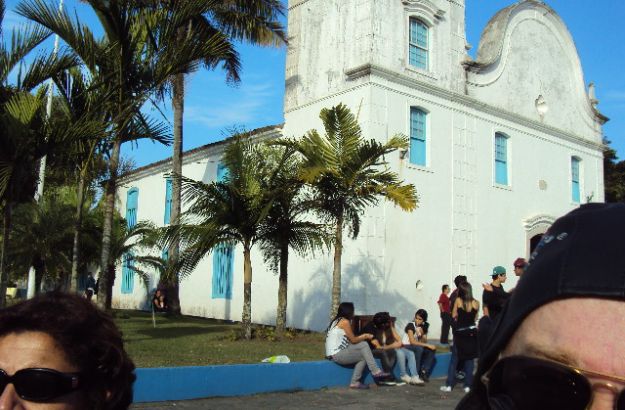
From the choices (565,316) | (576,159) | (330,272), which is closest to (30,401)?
(565,316)

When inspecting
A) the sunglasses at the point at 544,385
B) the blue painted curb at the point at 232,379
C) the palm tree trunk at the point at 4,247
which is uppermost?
the palm tree trunk at the point at 4,247

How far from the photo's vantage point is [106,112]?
10.3 meters

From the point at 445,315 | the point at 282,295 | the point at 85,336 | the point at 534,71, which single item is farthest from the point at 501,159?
the point at 85,336

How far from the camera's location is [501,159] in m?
19.7

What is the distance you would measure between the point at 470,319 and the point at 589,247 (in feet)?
30.1

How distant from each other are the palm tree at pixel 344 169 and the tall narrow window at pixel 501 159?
7.65 m

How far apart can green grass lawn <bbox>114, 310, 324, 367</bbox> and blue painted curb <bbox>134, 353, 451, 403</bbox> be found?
1.19 metres

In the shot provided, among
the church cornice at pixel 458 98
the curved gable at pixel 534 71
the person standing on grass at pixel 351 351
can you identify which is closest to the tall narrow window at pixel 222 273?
the church cornice at pixel 458 98

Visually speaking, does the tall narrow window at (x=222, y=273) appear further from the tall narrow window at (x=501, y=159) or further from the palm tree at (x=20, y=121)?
the palm tree at (x=20, y=121)

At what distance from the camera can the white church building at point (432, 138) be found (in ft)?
53.8

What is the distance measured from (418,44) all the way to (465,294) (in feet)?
31.8

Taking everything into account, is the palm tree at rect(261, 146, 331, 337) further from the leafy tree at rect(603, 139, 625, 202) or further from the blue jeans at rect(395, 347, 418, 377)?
the leafy tree at rect(603, 139, 625, 202)

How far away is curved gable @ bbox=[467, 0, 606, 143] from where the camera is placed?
19.6 m

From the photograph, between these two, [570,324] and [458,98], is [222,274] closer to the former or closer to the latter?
[458,98]
